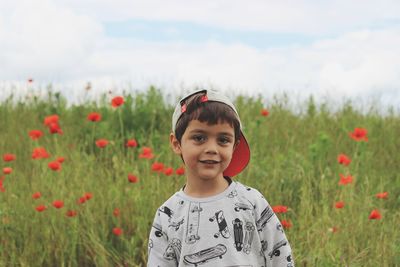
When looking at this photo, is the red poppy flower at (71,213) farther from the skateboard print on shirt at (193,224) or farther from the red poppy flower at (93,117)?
the skateboard print on shirt at (193,224)

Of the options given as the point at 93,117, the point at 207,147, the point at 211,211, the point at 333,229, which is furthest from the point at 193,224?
the point at 93,117

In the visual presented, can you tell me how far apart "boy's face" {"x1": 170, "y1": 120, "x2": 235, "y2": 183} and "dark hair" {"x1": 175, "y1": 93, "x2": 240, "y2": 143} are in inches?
0.7

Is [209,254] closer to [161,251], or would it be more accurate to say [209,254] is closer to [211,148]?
[161,251]

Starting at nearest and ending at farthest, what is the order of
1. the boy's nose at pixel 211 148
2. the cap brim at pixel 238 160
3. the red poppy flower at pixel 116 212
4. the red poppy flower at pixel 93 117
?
the boy's nose at pixel 211 148, the cap brim at pixel 238 160, the red poppy flower at pixel 116 212, the red poppy flower at pixel 93 117

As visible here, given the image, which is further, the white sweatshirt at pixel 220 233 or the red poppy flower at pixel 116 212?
the red poppy flower at pixel 116 212

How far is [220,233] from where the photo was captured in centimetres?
256

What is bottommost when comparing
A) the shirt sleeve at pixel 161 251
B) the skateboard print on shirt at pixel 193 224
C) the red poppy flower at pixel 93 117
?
the shirt sleeve at pixel 161 251

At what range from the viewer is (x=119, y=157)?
19.4 ft

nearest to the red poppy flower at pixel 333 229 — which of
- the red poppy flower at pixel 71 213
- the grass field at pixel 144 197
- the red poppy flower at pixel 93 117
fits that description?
the grass field at pixel 144 197

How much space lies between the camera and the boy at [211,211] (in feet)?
8.25

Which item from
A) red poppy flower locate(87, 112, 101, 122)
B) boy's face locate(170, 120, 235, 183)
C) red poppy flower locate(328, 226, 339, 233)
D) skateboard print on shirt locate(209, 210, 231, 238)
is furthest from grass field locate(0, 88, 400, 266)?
boy's face locate(170, 120, 235, 183)

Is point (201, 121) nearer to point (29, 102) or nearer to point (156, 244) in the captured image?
point (156, 244)

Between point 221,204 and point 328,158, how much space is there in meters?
3.72

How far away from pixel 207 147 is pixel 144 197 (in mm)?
2011
